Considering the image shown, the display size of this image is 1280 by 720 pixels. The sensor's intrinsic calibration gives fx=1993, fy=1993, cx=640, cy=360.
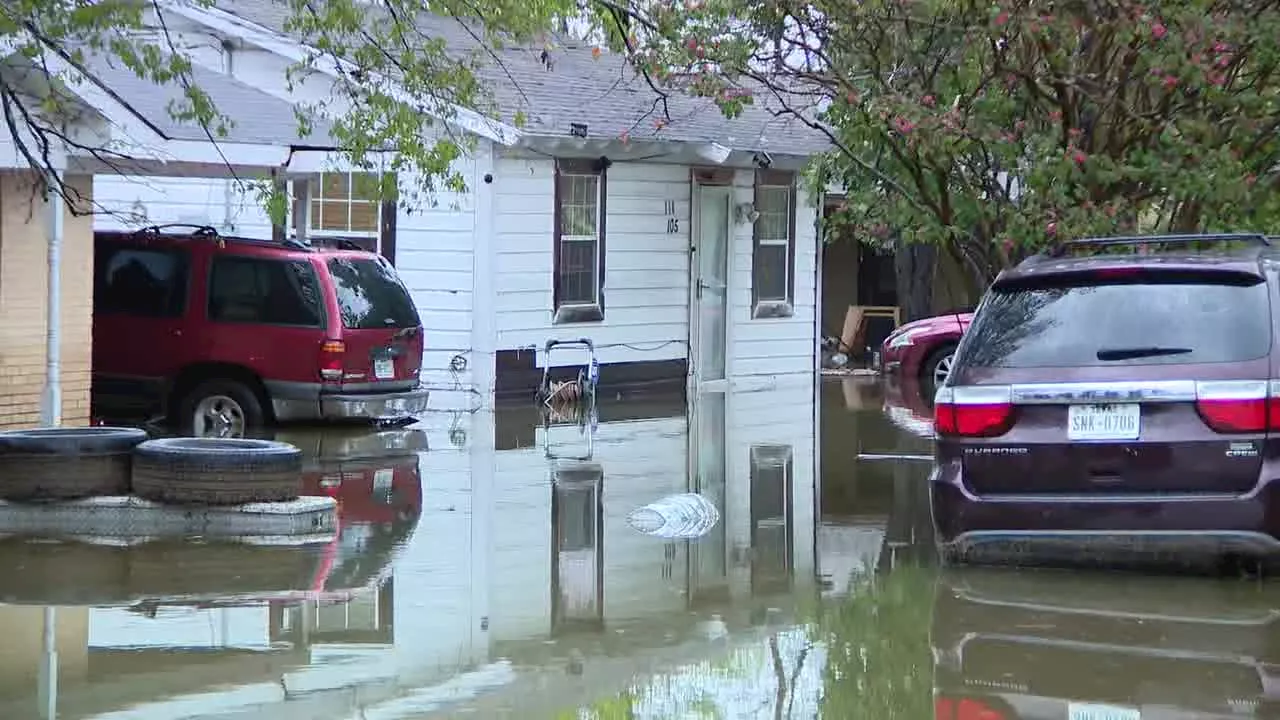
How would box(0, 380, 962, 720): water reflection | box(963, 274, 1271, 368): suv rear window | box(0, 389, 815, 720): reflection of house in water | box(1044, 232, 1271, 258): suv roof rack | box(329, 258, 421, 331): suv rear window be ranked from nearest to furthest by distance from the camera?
box(0, 380, 962, 720): water reflection < box(0, 389, 815, 720): reflection of house in water < box(963, 274, 1271, 368): suv rear window < box(1044, 232, 1271, 258): suv roof rack < box(329, 258, 421, 331): suv rear window

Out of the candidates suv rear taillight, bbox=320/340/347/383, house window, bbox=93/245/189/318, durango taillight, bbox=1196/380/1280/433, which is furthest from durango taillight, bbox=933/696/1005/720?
house window, bbox=93/245/189/318

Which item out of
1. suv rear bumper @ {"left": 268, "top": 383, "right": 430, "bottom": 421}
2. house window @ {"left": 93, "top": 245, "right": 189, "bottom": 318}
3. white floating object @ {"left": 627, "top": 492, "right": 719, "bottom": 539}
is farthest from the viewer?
house window @ {"left": 93, "top": 245, "right": 189, "bottom": 318}

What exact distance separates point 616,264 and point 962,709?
1593cm

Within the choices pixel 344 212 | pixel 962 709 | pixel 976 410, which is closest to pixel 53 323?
pixel 344 212

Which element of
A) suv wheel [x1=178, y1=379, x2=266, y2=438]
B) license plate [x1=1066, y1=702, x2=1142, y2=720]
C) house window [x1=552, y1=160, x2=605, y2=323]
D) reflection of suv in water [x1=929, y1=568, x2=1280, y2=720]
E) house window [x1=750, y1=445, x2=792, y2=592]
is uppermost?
house window [x1=552, y1=160, x2=605, y2=323]

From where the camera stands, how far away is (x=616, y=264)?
76.1 ft

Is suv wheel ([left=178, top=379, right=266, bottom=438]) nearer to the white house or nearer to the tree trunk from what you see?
the white house

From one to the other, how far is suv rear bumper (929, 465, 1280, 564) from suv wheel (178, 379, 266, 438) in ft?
28.7

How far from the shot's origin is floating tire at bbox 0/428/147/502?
38.4 ft

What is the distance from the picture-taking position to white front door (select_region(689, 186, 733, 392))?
24375 mm

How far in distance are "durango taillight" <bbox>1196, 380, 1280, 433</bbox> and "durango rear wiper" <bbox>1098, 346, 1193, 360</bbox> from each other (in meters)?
0.21

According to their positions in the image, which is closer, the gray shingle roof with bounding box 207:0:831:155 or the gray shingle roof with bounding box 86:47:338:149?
the gray shingle roof with bounding box 86:47:338:149

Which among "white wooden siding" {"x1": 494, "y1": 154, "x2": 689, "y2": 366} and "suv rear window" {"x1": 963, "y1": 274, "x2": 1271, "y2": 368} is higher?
"white wooden siding" {"x1": 494, "y1": 154, "x2": 689, "y2": 366}

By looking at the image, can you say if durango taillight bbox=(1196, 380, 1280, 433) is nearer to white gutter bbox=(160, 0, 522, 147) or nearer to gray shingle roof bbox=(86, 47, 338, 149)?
gray shingle roof bbox=(86, 47, 338, 149)
